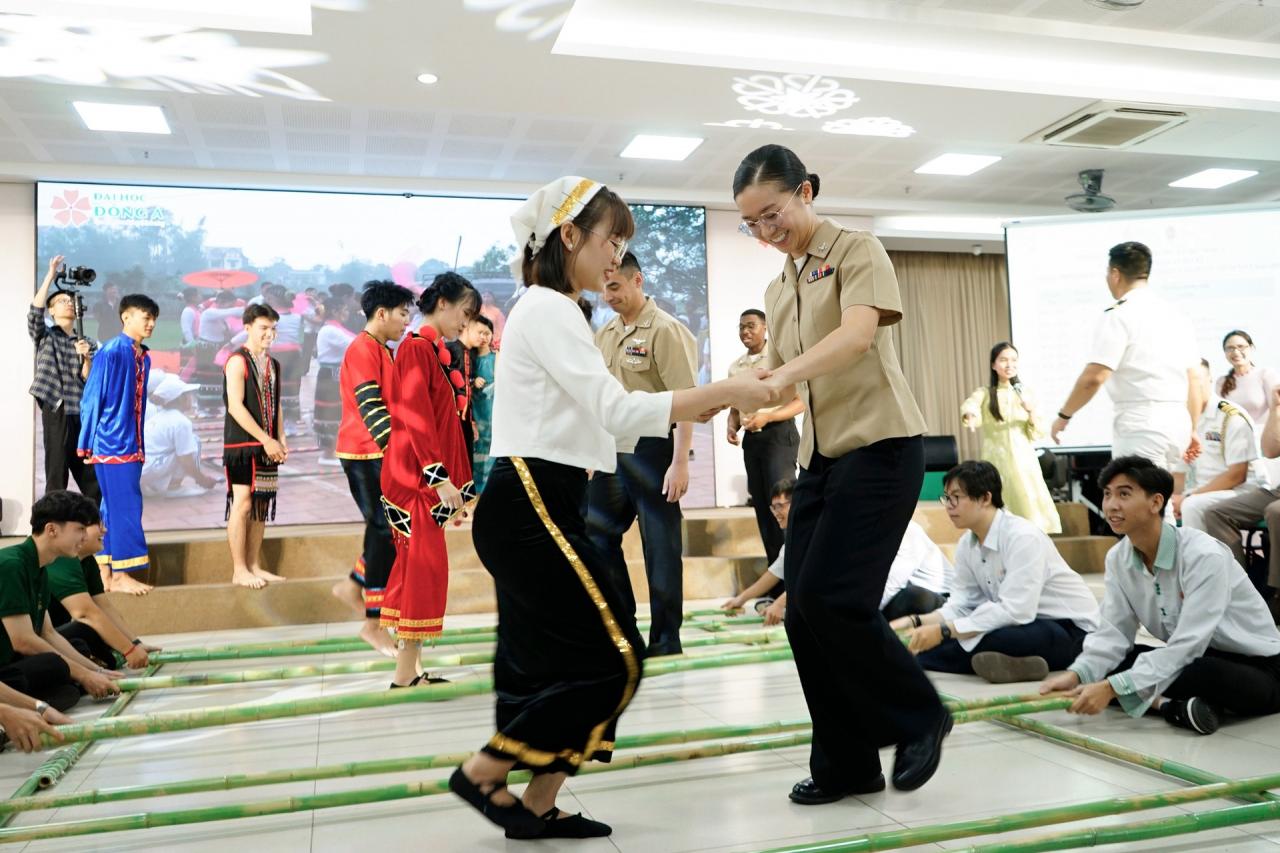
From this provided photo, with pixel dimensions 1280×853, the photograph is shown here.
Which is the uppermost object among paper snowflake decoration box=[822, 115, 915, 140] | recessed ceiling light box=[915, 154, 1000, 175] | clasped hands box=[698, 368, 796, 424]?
recessed ceiling light box=[915, 154, 1000, 175]

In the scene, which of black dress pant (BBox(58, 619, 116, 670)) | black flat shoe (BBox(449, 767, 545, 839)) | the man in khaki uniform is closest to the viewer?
black flat shoe (BBox(449, 767, 545, 839))

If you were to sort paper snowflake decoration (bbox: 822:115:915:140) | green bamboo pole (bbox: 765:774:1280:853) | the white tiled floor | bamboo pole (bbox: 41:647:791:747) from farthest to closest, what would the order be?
paper snowflake decoration (bbox: 822:115:915:140), bamboo pole (bbox: 41:647:791:747), the white tiled floor, green bamboo pole (bbox: 765:774:1280:853)

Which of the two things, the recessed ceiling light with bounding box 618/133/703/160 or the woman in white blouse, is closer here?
the woman in white blouse

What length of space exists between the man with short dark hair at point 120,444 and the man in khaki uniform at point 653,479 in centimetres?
280

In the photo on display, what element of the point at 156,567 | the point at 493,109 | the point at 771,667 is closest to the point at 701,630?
the point at 771,667

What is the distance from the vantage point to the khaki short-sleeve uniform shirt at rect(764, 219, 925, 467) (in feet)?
6.95

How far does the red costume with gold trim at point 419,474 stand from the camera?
3326 millimetres

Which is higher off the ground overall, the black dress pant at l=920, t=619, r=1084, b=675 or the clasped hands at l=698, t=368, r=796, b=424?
the clasped hands at l=698, t=368, r=796, b=424

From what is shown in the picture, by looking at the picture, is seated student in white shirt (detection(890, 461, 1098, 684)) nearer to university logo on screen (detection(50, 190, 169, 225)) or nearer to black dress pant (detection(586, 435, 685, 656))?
black dress pant (detection(586, 435, 685, 656))

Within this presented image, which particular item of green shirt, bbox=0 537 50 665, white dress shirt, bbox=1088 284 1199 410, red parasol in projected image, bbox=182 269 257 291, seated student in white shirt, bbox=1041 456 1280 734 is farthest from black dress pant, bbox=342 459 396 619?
red parasol in projected image, bbox=182 269 257 291

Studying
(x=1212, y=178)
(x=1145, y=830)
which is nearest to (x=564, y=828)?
(x=1145, y=830)

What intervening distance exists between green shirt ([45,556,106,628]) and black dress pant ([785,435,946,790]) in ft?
9.04

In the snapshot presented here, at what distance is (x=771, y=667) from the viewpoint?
12.5ft

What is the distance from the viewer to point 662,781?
2.38m
